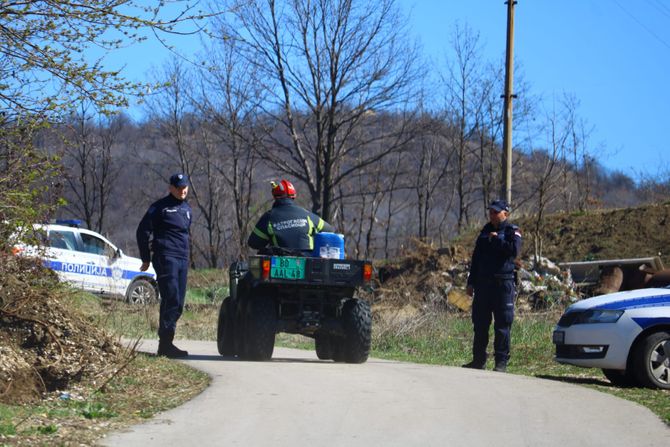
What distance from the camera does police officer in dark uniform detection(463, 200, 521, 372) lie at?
1211 cm

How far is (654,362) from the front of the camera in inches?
436

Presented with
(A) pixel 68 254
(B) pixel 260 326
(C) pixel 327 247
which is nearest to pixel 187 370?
(B) pixel 260 326

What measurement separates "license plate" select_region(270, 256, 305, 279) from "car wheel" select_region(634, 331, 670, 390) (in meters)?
3.76

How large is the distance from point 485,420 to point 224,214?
165 ft

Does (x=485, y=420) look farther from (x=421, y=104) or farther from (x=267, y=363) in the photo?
(x=421, y=104)

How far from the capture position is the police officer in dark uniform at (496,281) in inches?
477

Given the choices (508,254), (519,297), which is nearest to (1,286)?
(508,254)

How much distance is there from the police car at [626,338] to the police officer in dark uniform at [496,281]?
0.82 m

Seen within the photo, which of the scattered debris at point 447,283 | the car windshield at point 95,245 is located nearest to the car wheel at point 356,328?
the scattered debris at point 447,283

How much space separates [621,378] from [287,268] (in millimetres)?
3948

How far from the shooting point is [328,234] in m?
12.0

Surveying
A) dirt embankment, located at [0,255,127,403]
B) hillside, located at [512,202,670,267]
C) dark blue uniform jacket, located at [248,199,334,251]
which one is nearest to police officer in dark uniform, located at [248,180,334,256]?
dark blue uniform jacket, located at [248,199,334,251]

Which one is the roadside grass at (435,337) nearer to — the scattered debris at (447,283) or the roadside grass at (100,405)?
the scattered debris at (447,283)

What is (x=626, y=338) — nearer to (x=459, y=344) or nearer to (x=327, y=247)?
(x=327, y=247)
